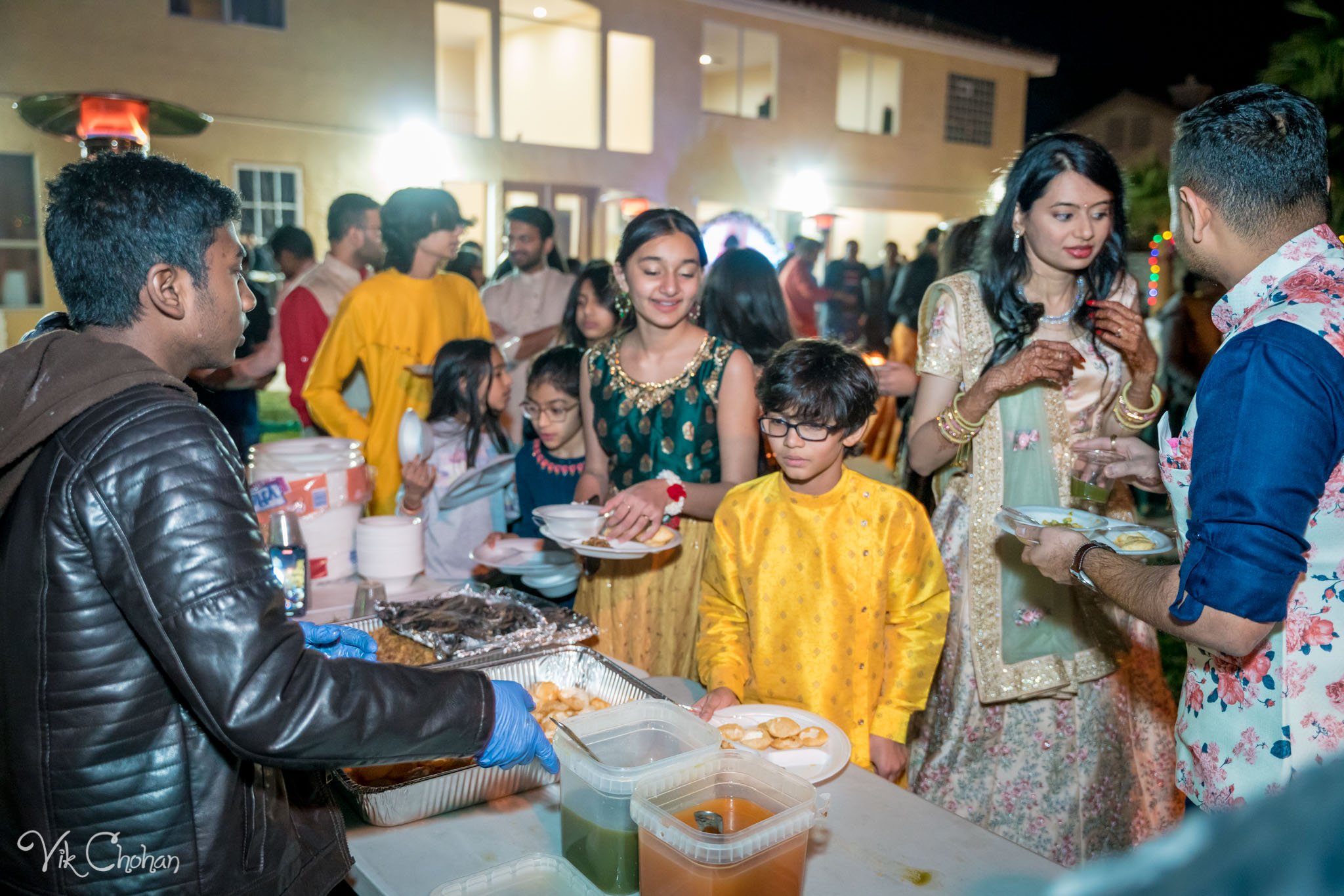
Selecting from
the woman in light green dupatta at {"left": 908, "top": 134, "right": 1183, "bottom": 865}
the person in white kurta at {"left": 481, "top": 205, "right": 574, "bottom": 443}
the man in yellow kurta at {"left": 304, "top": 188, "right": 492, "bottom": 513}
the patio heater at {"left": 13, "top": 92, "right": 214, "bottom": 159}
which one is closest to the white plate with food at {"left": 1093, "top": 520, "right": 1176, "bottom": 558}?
the woman in light green dupatta at {"left": 908, "top": 134, "right": 1183, "bottom": 865}

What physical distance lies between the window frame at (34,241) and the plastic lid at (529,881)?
11.2 m

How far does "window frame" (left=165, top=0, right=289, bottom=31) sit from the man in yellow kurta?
8.75 metres

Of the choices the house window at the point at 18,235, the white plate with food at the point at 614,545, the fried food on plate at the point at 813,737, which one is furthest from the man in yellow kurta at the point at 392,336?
the house window at the point at 18,235

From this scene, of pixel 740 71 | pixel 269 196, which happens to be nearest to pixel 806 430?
pixel 269 196

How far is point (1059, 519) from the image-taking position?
7.13 ft

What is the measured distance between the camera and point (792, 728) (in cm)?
181

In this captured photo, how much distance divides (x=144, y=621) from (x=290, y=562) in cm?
165

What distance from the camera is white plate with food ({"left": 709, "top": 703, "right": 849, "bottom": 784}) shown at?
1.74 m

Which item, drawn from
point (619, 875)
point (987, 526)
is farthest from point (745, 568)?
point (619, 875)

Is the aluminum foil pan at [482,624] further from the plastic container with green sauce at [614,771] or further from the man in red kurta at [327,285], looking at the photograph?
the man in red kurta at [327,285]

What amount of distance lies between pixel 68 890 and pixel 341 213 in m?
4.53

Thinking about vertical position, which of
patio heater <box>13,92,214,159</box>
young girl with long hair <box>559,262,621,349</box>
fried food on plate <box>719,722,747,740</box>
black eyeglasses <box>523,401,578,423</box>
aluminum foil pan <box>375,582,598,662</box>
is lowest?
aluminum foil pan <box>375,582,598,662</box>

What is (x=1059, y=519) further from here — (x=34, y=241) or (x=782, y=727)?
(x=34, y=241)

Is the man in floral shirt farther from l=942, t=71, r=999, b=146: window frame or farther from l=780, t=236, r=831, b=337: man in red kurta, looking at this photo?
l=942, t=71, r=999, b=146: window frame
